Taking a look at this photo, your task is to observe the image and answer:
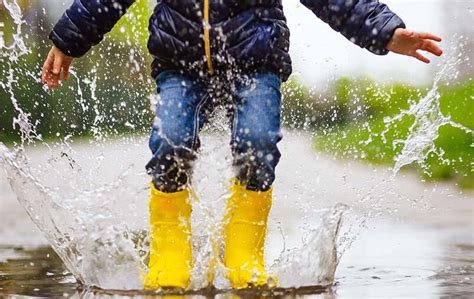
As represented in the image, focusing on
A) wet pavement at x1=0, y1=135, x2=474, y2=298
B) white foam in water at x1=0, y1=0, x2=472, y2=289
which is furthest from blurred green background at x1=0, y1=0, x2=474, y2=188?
white foam in water at x1=0, y1=0, x2=472, y2=289

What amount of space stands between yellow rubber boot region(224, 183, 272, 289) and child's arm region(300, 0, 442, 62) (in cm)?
61

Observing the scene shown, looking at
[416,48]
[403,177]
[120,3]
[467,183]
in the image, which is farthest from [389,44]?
[403,177]

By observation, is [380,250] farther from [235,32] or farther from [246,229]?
[235,32]

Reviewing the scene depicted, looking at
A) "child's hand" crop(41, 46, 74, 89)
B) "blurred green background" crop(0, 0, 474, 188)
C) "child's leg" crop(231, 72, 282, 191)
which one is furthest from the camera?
"blurred green background" crop(0, 0, 474, 188)

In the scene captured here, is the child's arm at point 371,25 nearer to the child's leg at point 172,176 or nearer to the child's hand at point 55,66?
the child's leg at point 172,176

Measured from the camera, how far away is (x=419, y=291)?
12.4ft

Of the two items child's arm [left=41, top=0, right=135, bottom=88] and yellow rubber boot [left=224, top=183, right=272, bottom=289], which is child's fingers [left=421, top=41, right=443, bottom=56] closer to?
yellow rubber boot [left=224, top=183, right=272, bottom=289]

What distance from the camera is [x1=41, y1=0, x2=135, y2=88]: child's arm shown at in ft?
13.6

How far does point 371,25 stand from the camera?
4.03 metres

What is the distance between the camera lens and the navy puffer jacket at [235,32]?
389 centimetres

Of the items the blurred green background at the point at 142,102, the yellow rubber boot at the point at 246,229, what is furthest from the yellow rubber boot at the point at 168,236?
the blurred green background at the point at 142,102

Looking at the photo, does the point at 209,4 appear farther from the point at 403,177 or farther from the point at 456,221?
the point at 403,177

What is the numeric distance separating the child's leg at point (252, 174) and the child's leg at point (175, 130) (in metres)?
0.14

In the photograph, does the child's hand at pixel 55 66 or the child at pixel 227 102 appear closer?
the child at pixel 227 102
